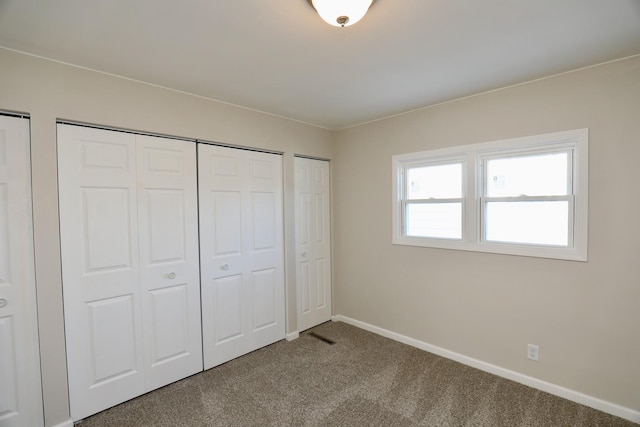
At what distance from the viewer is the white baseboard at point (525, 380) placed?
2072mm

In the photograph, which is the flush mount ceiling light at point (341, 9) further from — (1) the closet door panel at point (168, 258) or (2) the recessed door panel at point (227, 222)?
(2) the recessed door panel at point (227, 222)

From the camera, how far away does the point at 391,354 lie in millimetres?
2971

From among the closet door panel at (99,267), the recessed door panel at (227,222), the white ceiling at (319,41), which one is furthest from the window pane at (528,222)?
the closet door panel at (99,267)

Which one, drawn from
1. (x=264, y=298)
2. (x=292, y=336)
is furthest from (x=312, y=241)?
(x=292, y=336)

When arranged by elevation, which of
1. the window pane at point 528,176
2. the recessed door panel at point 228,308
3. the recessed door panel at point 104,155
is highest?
the recessed door panel at point 104,155

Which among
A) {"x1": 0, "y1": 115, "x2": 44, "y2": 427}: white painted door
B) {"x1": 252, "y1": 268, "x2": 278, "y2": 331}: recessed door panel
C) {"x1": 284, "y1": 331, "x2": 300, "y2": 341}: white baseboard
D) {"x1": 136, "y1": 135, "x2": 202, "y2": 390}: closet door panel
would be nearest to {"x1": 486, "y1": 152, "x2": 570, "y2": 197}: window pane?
{"x1": 252, "y1": 268, "x2": 278, "y2": 331}: recessed door panel

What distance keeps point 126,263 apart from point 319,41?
2100 millimetres

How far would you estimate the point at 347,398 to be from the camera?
7.57 ft

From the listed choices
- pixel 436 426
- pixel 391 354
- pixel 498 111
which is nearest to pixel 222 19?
pixel 498 111

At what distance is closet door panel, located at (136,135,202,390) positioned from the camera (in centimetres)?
238

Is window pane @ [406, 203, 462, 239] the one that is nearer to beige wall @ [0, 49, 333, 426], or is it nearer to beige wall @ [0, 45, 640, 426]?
beige wall @ [0, 45, 640, 426]

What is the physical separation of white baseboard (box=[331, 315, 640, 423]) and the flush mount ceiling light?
2.90 metres

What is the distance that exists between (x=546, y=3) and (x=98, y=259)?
3.11 metres

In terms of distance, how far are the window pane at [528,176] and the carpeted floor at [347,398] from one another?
1.59m
